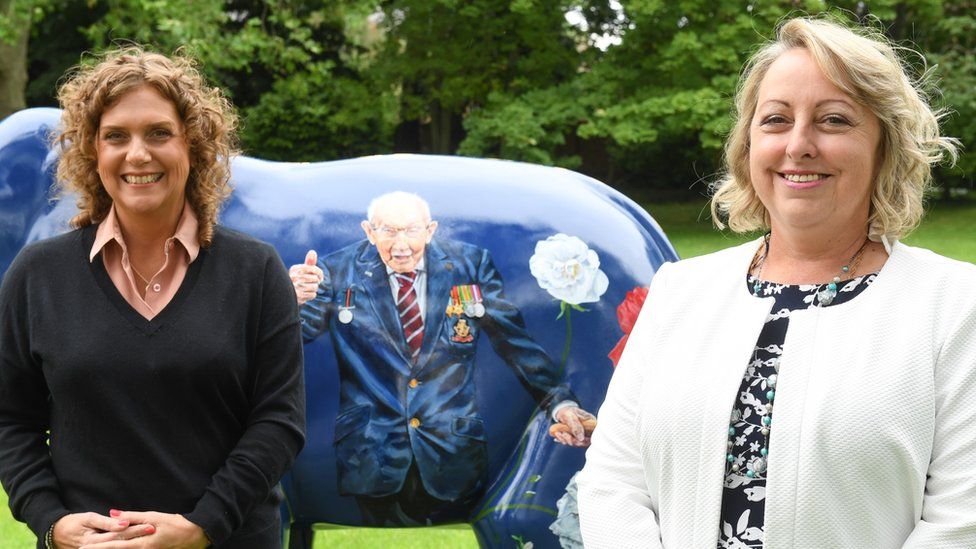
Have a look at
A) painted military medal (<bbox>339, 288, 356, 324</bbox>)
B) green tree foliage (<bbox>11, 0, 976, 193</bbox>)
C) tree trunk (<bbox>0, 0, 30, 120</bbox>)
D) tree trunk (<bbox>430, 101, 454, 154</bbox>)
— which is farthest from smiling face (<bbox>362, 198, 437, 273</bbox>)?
tree trunk (<bbox>430, 101, 454, 154</bbox>)

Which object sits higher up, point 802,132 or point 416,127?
point 802,132

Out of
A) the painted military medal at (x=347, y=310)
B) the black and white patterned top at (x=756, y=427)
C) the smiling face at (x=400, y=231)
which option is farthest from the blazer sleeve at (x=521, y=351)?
the black and white patterned top at (x=756, y=427)

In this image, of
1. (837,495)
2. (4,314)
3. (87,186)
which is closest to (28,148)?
(87,186)

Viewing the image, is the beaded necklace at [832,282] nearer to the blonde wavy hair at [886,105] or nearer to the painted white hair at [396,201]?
the blonde wavy hair at [886,105]

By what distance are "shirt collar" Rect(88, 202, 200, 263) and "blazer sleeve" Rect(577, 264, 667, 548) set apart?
3.17 ft

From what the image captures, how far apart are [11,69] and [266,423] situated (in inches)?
477

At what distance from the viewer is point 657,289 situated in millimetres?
2287

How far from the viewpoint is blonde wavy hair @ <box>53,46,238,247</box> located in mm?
2506

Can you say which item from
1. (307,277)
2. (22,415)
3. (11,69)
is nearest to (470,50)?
(11,69)

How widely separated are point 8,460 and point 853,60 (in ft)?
6.16

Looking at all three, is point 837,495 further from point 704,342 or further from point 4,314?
point 4,314

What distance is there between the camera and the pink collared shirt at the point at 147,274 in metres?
2.43

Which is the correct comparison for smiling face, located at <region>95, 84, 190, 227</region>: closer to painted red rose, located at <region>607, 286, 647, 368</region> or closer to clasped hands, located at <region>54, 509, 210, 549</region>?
clasped hands, located at <region>54, 509, 210, 549</region>

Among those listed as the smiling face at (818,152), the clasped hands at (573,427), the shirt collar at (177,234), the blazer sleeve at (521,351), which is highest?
the smiling face at (818,152)
